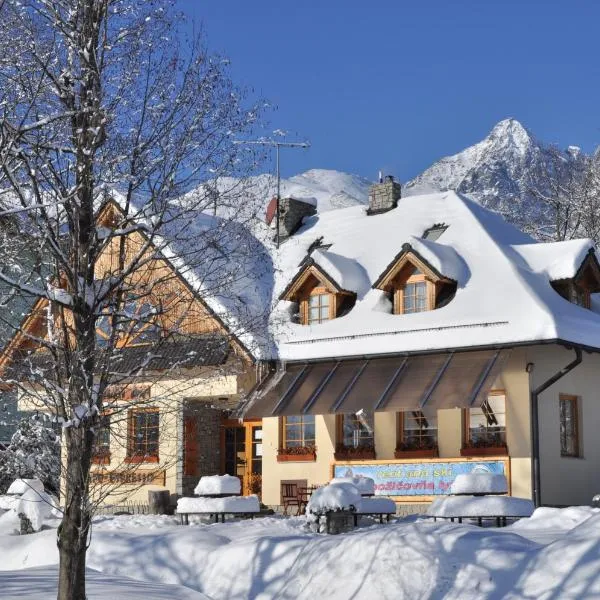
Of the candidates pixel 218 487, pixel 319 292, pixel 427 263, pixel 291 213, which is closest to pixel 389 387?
pixel 427 263

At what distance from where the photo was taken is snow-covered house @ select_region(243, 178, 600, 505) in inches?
803

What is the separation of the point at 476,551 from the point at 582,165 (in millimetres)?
28699

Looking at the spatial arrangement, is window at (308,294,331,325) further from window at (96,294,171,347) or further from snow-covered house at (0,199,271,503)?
window at (96,294,171,347)

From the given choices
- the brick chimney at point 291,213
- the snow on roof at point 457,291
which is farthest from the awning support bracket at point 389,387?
the brick chimney at point 291,213

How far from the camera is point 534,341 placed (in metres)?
19.6

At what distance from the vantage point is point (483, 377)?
19.8 meters

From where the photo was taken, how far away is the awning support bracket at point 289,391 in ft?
71.9

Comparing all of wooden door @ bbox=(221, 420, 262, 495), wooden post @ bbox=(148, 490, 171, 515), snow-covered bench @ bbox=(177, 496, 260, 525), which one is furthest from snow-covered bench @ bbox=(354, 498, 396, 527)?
wooden door @ bbox=(221, 420, 262, 495)

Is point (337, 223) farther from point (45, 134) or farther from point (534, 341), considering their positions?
point (45, 134)

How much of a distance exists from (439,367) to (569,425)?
10.7 feet

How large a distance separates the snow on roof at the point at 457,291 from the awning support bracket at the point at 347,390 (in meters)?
0.33

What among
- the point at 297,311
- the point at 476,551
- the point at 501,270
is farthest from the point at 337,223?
the point at 476,551

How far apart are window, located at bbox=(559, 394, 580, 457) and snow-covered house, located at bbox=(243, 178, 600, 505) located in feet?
0.10

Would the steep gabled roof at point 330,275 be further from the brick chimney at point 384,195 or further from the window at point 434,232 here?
the brick chimney at point 384,195
